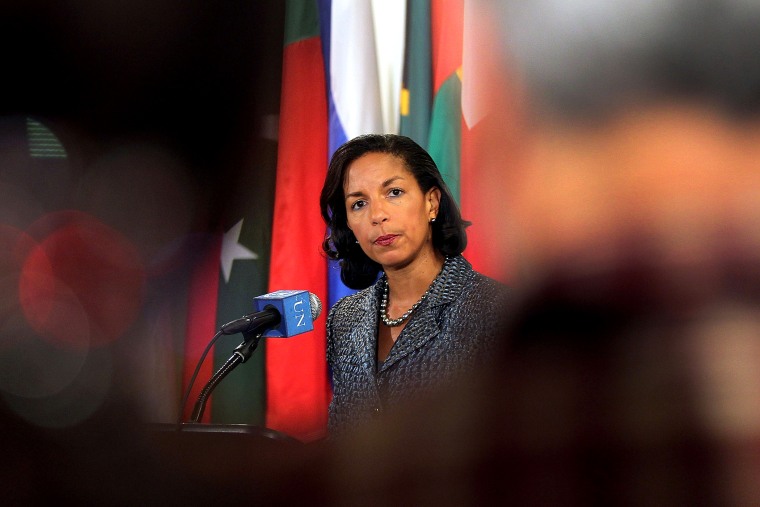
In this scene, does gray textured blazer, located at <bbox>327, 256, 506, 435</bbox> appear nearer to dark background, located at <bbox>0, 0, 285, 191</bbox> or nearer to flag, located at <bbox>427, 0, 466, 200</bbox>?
flag, located at <bbox>427, 0, 466, 200</bbox>

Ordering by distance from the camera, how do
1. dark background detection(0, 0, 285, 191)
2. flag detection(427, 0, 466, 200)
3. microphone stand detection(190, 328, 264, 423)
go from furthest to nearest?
flag detection(427, 0, 466, 200) < microphone stand detection(190, 328, 264, 423) < dark background detection(0, 0, 285, 191)

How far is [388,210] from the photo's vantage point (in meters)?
0.94

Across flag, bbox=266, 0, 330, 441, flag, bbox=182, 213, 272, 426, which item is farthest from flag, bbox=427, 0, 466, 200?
flag, bbox=182, 213, 272, 426

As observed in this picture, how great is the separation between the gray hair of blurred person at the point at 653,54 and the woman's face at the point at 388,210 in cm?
79

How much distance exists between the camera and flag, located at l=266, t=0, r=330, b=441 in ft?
3.82

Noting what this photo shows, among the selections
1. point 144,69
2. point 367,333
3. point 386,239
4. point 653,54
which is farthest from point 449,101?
point 653,54

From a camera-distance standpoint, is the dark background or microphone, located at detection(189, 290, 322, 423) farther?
microphone, located at detection(189, 290, 322, 423)

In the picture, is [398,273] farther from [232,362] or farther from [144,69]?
[144,69]

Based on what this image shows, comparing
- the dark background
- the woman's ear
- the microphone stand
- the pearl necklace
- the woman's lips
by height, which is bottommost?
the microphone stand

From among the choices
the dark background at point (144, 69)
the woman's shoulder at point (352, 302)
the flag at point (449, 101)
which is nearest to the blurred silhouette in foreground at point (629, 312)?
the dark background at point (144, 69)

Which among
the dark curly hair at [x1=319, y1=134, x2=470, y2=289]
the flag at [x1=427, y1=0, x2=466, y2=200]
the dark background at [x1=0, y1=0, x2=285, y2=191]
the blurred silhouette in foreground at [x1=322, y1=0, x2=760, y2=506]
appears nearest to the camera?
the blurred silhouette in foreground at [x1=322, y1=0, x2=760, y2=506]

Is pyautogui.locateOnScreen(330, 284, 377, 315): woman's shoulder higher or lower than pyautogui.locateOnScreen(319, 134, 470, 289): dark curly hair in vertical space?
lower

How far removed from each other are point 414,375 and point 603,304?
2.47 ft

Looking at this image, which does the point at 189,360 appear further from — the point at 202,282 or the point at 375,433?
the point at 375,433
